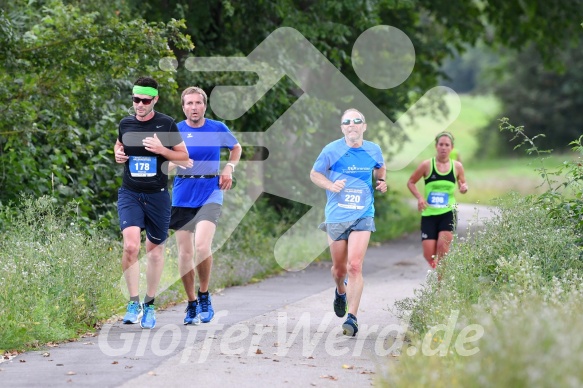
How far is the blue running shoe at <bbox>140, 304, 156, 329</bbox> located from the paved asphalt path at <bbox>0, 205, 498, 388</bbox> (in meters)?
0.10

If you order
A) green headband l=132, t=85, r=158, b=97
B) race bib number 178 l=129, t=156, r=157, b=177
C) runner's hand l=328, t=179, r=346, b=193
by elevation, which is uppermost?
green headband l=132, t=85, r=158, b=97

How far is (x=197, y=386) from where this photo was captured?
762cm

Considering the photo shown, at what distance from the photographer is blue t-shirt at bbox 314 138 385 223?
1056 cm

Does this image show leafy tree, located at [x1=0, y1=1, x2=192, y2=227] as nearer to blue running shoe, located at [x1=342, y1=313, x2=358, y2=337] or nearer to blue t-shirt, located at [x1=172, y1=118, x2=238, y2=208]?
blue t-shirt, located at [x1=172, y1=118, x2=238, y2=208]

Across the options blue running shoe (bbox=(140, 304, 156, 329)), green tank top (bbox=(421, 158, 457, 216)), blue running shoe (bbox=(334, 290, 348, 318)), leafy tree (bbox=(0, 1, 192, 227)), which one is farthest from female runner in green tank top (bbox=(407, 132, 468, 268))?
blue running shoe (bbox=(140, 304, 156, 329))

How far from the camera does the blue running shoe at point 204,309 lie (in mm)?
10859

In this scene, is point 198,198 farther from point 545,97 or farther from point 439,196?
point 545,97

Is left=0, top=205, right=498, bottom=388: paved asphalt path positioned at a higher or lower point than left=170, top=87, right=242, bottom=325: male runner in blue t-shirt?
lower

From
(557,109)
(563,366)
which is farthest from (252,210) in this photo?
(557,109)

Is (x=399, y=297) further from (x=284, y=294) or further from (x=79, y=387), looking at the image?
(x=79, y=387)

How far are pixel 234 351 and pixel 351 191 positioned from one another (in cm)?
221

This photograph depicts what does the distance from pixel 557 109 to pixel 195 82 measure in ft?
160

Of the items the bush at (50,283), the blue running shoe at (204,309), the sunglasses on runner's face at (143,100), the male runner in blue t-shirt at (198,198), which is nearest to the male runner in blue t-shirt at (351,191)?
the male runner in blue t-shirt at (198,198)

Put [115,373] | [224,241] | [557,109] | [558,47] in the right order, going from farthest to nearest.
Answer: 1. [557,109]
2. [558,47]
3. [224,241]
4. [115,373]
